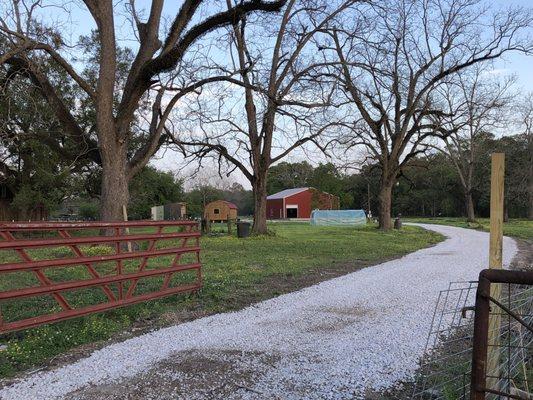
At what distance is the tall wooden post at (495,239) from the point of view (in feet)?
11.2

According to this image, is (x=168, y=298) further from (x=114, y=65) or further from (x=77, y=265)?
(x=114, y=65)

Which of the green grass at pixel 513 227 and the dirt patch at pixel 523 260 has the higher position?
the green grass at pixel 513 227

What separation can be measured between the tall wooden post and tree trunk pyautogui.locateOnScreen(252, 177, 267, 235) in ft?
69.9

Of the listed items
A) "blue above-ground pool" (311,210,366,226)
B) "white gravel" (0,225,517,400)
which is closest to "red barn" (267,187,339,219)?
"blue above-ground pool" (311,210,366,226)

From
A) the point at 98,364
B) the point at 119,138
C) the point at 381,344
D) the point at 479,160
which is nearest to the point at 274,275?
the point at 381,344

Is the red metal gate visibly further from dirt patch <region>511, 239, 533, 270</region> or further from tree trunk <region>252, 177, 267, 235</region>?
tree trunk <region>252, 177, 267, 235</region>

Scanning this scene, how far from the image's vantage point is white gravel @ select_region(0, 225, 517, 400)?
435cm

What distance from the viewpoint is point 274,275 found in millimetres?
11016

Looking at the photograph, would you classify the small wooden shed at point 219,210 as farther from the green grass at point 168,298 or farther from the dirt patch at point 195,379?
the dirt patch at point 195,379

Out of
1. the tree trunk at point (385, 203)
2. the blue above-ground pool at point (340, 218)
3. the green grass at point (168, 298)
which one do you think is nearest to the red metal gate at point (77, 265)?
the green grass at point (168, 298)

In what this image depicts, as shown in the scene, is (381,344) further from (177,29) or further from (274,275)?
(177,29)

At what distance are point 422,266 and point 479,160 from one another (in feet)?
137

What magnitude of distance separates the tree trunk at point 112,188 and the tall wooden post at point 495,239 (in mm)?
13684

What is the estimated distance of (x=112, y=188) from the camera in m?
15.7
